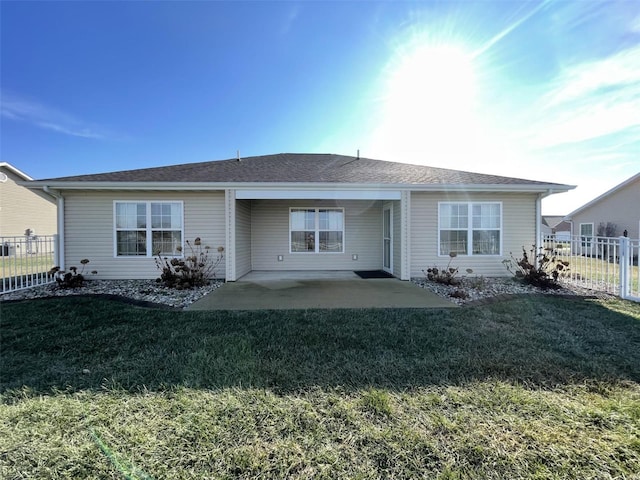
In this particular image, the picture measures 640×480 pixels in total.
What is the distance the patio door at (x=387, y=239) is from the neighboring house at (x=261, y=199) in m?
0.07

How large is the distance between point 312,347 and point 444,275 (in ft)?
19.7

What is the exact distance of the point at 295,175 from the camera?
→ 30.8 feet

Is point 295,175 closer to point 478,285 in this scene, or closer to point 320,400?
point 478,285

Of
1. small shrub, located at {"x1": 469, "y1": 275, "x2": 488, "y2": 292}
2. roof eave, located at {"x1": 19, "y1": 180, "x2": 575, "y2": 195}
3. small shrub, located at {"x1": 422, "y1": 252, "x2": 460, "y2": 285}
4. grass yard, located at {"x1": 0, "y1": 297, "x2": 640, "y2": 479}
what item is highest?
roof eave, located at {"x1": 19, "y1": 180, "x2": 575, "y2": 195}

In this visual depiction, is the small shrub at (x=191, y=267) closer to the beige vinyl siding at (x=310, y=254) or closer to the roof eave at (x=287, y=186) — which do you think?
the roof eave at (x=287, y=186)

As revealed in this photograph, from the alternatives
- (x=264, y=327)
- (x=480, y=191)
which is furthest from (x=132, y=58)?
(x=480, y=191)

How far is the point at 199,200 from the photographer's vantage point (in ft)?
29.2

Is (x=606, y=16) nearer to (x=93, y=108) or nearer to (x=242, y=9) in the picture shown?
(x=242, y=9)

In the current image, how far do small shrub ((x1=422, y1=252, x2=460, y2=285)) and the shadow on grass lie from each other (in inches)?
85.2

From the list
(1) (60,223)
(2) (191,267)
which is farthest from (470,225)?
(1) (60,223)

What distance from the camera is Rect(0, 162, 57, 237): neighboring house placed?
1928cm

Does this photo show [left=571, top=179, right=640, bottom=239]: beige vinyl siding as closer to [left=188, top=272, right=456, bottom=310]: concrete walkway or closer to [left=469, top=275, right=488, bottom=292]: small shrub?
[left=469, top=275, right=488, bottom=292]: small shrub

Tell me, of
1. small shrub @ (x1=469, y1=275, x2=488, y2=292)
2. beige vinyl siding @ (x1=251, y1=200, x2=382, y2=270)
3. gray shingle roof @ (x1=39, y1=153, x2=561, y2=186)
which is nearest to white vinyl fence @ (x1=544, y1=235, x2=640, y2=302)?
gray shingle roof @ (x1=39, y1=153, x2=561, y2=186)

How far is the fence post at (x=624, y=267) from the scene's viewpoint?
20.9ft
